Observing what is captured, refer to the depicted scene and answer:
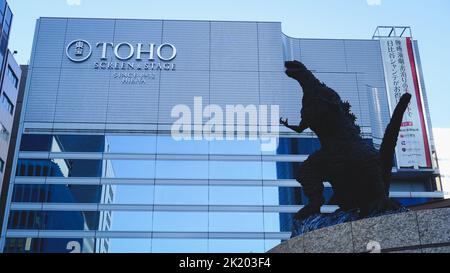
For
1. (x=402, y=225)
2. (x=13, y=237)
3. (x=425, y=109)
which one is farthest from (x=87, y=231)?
(x=402, y=225)

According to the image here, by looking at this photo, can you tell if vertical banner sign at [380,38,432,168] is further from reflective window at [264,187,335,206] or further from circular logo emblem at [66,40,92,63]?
circular logo emblem at [66,40,92,63]

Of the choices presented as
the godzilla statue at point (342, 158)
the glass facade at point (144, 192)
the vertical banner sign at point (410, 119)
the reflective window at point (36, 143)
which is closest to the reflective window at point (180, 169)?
the glass facade at point (144, 192)

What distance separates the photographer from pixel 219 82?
4400 cm

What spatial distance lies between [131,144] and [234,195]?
31.5 ft

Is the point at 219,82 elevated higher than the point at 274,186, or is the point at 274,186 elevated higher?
the point at 219,82

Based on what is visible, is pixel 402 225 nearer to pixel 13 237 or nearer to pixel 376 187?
pixel 376 187

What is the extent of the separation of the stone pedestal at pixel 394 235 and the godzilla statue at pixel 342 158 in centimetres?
209

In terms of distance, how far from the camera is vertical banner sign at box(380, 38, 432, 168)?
1601 inches

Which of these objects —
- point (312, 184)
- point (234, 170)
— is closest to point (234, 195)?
point (234, 170)

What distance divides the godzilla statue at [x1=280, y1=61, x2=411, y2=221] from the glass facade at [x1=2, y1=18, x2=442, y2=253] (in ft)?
84.8

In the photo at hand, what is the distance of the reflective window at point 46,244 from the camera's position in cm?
3725

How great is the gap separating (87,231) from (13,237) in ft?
18.8

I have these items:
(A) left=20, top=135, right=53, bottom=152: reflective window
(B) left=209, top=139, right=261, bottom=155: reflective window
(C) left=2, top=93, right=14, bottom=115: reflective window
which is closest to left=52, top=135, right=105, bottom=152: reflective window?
(A) left=20, top=135, right=53, bottom=152: reflective window

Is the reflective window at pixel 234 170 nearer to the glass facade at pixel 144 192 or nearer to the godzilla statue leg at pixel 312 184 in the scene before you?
the glass facade at pixel 144 192
